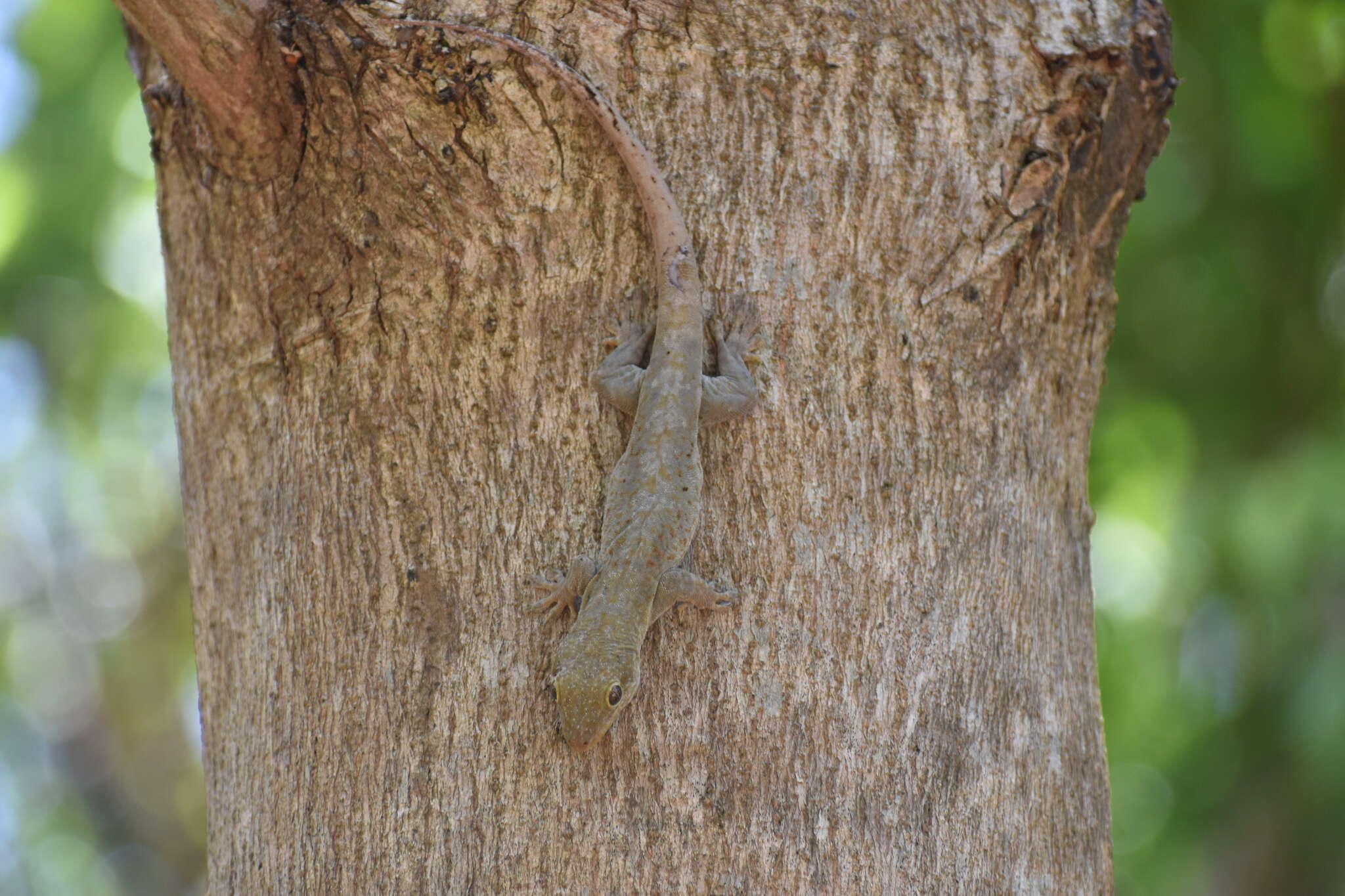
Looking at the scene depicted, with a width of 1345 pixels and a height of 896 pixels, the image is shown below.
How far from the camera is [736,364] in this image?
8.32 ft

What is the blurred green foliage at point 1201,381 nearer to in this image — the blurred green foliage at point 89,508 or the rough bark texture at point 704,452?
the blurred green foliage at point 89,508

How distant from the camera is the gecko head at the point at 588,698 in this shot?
7.30 ft

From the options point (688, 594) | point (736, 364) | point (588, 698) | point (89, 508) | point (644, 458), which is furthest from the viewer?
point (89, 508)

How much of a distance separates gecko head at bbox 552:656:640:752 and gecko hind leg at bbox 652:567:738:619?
0.14 meters

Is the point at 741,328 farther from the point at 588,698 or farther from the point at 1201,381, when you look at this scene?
the point at 1201,381

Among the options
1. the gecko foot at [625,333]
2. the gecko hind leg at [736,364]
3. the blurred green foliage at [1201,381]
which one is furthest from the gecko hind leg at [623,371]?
the blurred green foliage at [1201,381]

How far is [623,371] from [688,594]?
0.54 meters

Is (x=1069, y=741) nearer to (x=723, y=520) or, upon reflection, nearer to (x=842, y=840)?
(x=842, y=840)

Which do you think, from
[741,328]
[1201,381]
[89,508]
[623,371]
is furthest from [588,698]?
[89,508]

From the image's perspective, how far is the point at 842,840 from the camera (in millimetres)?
2225

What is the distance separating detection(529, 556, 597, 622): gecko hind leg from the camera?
7.83 feet

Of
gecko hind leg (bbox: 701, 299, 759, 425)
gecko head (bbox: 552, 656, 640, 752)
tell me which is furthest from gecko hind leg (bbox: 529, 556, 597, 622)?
gecko hind leg (bbox: 701, 299, 759, 425)

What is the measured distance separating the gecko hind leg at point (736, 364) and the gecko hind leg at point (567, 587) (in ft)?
1.46

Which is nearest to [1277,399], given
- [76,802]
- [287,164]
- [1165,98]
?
[1165,98]
